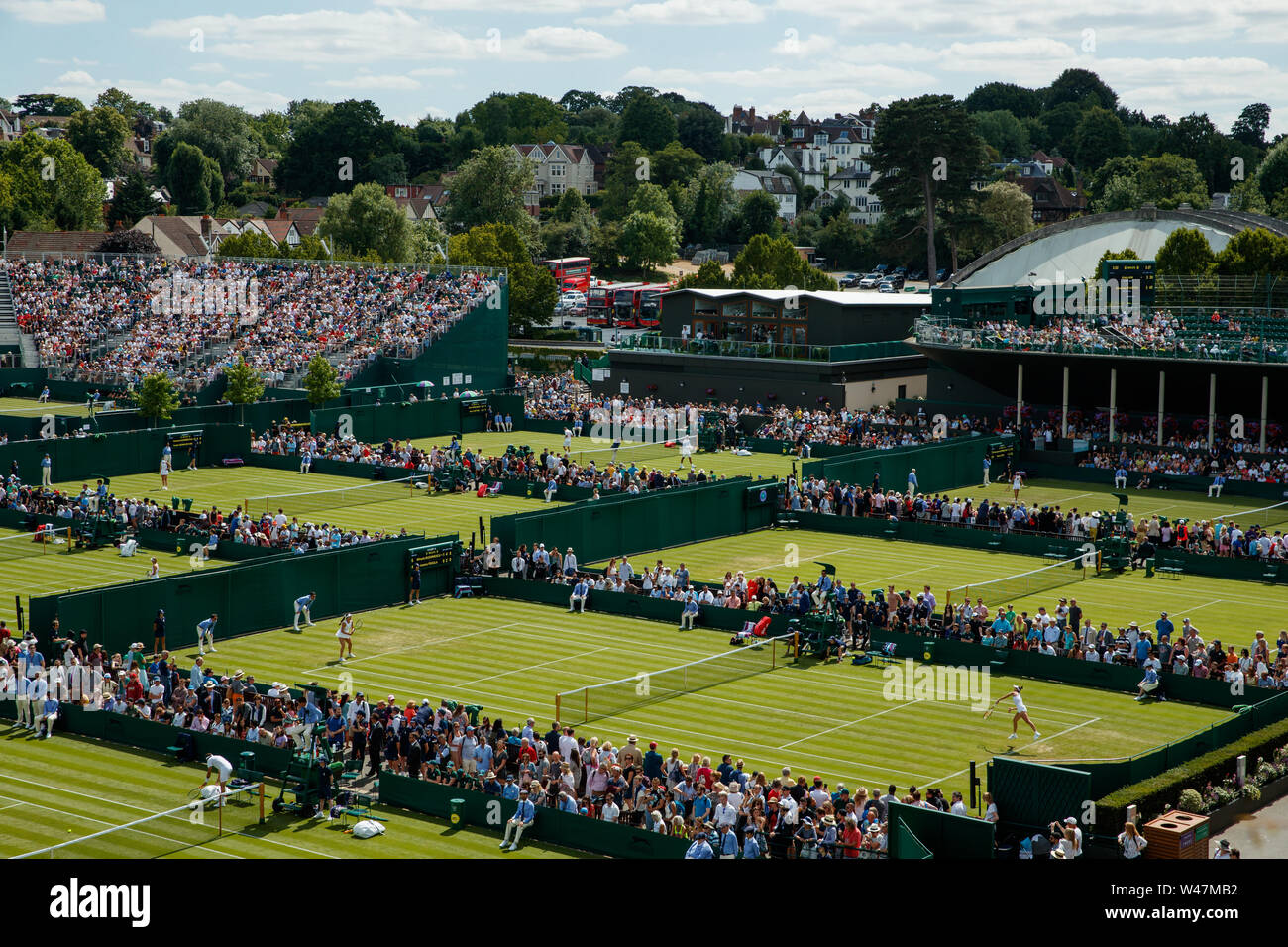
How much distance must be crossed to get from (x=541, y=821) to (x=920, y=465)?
115 feet

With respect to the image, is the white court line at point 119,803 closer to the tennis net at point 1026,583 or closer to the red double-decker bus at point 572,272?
the tennis net at point 1026,583

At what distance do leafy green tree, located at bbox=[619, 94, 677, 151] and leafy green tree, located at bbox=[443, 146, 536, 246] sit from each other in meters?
51.7

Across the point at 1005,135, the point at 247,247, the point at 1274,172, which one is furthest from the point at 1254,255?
the point at 1005,135

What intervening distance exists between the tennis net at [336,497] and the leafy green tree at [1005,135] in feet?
504

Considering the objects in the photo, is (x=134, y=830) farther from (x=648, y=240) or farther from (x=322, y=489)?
(x=648, y=240)

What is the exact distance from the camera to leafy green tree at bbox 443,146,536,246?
412 ft

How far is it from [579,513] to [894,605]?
35.8 feet

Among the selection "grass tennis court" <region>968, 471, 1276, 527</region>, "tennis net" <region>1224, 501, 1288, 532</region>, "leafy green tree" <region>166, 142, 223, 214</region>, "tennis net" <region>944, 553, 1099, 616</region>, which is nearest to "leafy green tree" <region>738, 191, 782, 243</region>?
"leafy green tree" <region>166, 142, 223, 214</region>

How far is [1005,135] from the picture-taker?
198375 mm

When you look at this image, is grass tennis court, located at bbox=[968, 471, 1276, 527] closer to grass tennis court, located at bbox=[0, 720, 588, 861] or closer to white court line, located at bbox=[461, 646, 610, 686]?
white court line, located at bbox=[461, 646, 610, 686]

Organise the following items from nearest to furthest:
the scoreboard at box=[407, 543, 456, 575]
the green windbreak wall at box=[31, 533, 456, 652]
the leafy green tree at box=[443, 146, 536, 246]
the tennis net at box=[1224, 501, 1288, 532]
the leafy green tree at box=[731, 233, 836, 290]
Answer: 1. the green windbreak wall at box=[31, 533, 456, 652]
2. the scoreboard at box=[407, 543, 456, 575]
3. the tennis net at box=[1224, 501, 1288, 532]
4. the leafy green tree at box=[731, 233, 836, 290]
5. the leafy green tree at box=[443, 146, 536, 246]

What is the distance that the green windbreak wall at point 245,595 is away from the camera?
3250 centimetres

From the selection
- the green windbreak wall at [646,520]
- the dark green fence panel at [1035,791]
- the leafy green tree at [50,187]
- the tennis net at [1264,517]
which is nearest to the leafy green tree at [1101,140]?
the leafy green tree at [50,187]

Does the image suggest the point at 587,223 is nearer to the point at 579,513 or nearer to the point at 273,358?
the point at 273,358
